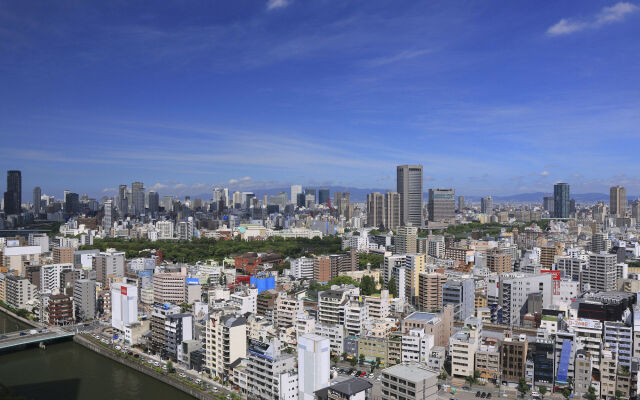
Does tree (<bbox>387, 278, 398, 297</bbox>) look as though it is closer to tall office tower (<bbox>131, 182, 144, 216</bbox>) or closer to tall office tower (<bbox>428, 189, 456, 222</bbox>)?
tall office tower (<bbox>428, 189, 456, 222</bbox>)

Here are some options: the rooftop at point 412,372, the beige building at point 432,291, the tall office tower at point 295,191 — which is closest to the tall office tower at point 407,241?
the beige building at point 432,291

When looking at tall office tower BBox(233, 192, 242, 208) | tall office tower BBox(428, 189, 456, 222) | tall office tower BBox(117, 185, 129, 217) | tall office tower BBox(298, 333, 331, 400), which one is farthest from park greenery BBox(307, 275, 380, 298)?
tall office tower BBox(233, 192, 242, 208)

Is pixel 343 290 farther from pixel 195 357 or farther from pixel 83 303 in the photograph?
pixel 83 303

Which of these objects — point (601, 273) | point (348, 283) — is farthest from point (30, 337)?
point (601, 273)

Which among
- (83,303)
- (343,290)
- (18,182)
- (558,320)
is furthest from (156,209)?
(558,320)

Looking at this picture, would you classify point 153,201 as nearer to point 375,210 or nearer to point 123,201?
point 123,201

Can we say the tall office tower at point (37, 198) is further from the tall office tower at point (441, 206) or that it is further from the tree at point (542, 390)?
the tree at point (542, 390)
